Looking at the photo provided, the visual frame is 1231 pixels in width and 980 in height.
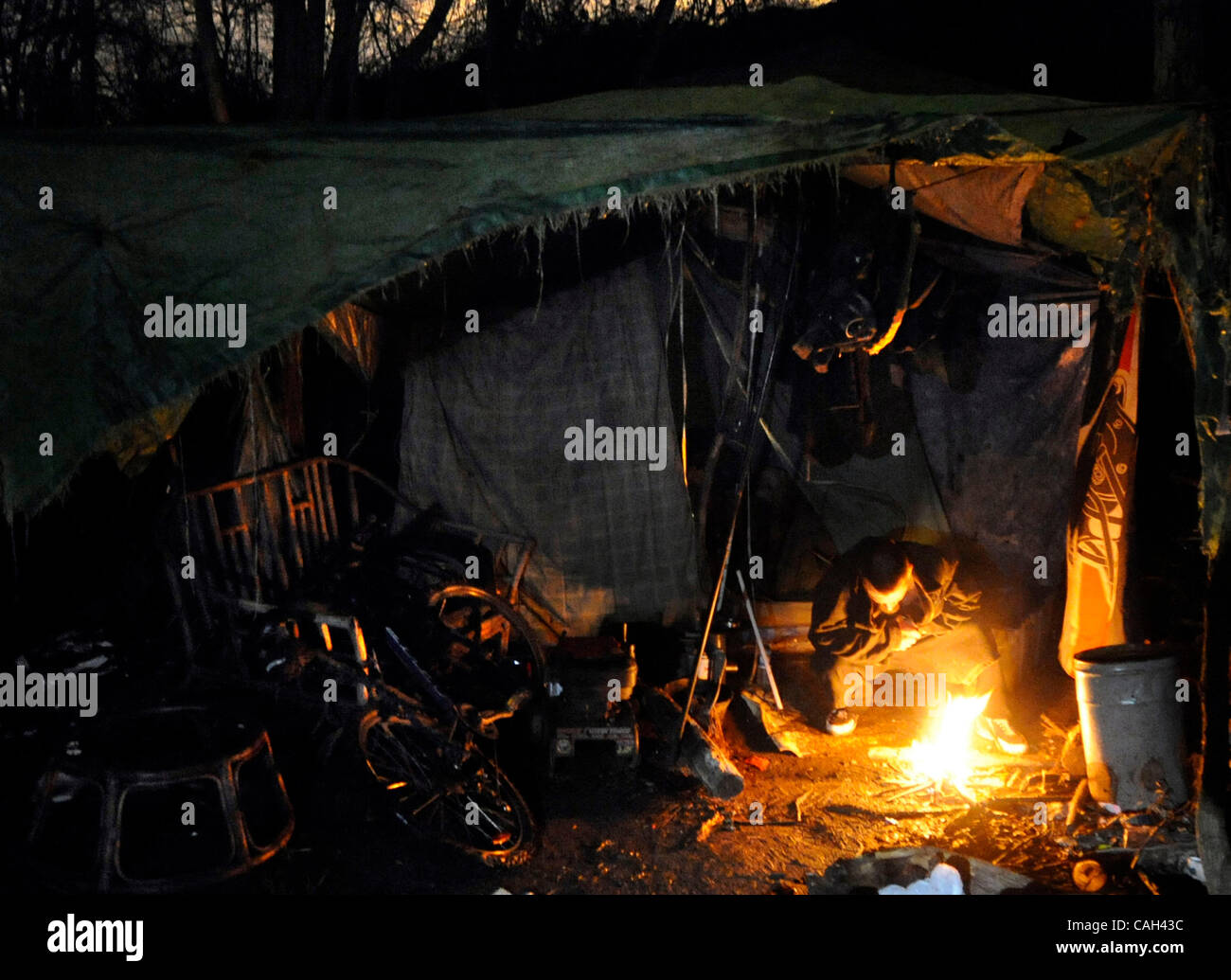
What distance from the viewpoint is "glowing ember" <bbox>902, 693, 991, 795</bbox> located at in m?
6.22

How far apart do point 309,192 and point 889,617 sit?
493 cm

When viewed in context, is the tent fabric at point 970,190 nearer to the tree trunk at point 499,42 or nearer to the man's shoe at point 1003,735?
the man's shoe at point 1003,735

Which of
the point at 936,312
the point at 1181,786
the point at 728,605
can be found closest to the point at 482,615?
the point at 728,605

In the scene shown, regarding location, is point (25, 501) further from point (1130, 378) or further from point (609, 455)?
point (1130, 378)

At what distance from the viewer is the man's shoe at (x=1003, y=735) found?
6359mm

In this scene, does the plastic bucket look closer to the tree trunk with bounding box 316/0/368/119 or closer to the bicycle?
the bicycle

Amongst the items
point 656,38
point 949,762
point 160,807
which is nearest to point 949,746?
point 949,762

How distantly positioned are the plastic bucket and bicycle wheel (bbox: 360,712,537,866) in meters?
3.46

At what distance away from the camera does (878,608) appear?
686cm

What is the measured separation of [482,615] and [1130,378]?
4.98 metres

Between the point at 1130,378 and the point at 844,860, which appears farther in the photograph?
the point at 1130,378

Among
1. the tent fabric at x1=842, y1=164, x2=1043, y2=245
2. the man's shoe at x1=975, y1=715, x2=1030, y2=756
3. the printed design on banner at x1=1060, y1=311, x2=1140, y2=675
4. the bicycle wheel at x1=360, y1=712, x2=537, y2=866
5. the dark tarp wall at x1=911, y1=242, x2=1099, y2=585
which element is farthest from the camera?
the dark tarp wall at x1=911, y1=242, x2=1099, y2=585

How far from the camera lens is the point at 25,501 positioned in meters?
3.70

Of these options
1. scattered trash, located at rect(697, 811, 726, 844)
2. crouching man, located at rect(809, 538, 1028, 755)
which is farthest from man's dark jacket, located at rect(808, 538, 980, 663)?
scattered trash, located at rect(697, 811, 726, 844)
